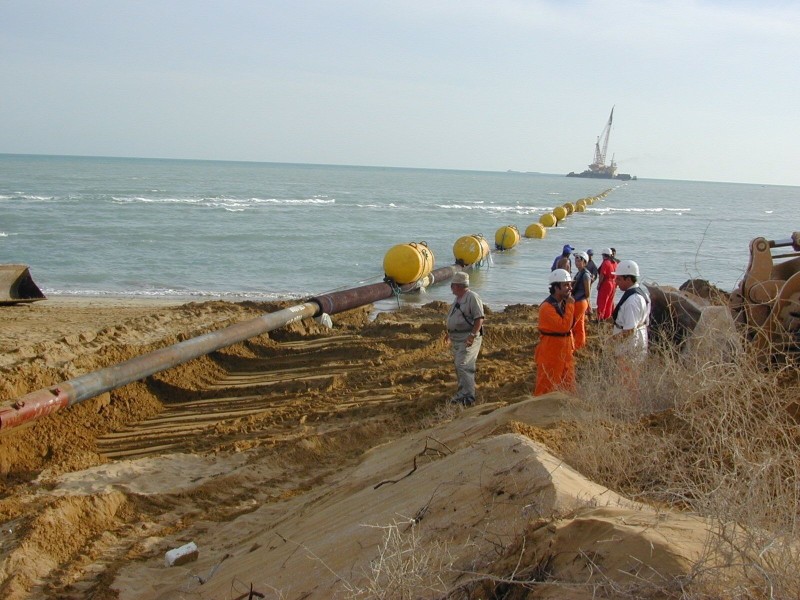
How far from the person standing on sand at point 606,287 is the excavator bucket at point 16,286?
11.6m

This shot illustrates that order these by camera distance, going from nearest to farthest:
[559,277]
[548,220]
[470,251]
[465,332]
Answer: [559,277]
[465,332]
[470,251]
[548,220]

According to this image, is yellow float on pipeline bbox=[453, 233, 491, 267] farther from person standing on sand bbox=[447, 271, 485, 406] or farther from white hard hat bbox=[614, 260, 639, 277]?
white hard hat bbox=[614, 260, 639, 277]

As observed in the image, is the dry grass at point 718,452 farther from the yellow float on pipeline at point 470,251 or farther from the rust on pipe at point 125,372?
the yellow float on pipeline at point 470,251

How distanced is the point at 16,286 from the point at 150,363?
871cm

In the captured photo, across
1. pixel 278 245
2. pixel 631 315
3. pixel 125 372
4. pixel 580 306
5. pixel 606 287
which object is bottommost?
pixel 278 245

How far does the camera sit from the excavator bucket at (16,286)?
1578 cm

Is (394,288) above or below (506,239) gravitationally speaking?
below

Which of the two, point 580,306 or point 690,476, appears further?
point 580,306

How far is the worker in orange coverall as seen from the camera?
7.56 metres

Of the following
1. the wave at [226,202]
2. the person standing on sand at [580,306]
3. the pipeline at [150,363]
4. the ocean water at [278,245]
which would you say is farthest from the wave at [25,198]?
the person standing on sand at [580,306]

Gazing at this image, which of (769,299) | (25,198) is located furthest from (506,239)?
(25,198)

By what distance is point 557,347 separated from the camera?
300 inches

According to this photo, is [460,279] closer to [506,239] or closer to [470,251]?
[470,251]

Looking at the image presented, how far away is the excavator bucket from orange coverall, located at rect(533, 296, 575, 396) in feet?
40.5
